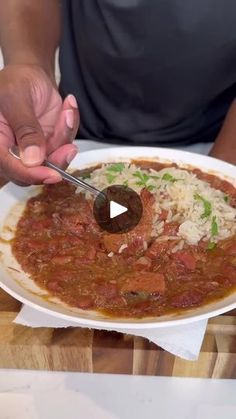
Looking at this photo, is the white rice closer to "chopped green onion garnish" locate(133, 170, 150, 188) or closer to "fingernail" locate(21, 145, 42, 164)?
"chopped green onion garnish" locate(133, 170, 150, 188)

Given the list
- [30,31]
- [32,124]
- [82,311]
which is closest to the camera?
[82,311]

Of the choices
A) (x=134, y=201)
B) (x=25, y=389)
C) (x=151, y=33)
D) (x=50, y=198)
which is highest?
(x=151, y=33)

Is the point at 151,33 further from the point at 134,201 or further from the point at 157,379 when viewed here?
the point at 157,379

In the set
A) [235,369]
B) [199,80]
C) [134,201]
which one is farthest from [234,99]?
[235,369]

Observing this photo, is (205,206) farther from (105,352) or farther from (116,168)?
(105,352)

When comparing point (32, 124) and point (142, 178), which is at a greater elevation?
point (32, 124)

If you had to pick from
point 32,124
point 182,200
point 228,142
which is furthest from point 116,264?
point 228,142

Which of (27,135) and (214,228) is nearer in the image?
(27,135)
